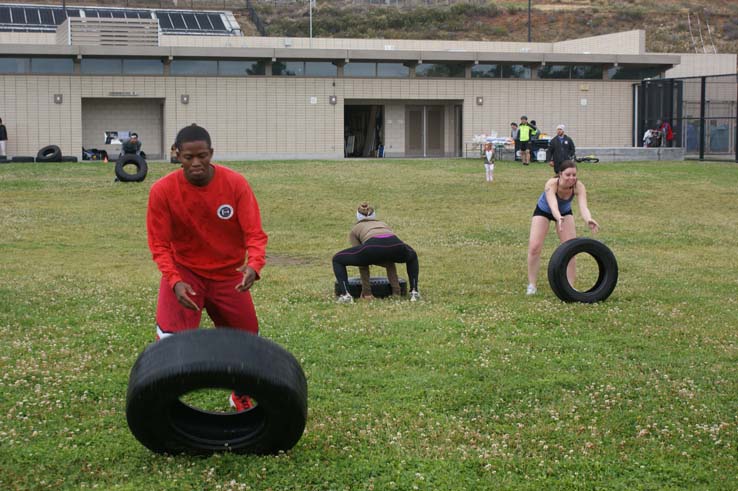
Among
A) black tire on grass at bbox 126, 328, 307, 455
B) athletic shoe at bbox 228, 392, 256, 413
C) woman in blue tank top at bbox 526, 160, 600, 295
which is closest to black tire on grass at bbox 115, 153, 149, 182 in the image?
woman in blue tank top at bbox 526, 160, 600, 295

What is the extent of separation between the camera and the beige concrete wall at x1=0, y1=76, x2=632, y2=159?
39781 millimetres

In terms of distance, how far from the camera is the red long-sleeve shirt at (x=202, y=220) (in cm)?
594

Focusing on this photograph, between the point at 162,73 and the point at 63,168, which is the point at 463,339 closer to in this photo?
the point at 63,168

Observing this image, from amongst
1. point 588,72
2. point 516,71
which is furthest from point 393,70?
point 588,72

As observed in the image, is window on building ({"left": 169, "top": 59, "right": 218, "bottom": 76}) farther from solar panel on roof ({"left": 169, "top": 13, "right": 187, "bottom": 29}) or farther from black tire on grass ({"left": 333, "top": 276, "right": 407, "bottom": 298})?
black tire on grass ({"left": 333, "top": 276, "right": 407, "bottom": 298})

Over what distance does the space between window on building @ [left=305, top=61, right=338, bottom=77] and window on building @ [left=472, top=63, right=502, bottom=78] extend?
257 inches

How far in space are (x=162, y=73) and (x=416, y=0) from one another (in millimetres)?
44951

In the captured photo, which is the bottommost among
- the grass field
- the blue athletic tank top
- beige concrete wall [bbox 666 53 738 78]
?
the grass field

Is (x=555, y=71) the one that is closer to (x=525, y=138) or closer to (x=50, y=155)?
(x=525, y=138)

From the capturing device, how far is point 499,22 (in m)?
79.1

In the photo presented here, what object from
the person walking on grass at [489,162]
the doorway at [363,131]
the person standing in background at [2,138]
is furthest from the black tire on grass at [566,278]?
the doorway at [363,131]

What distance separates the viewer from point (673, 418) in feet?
21.2

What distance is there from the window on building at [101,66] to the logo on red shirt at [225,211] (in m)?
36.5

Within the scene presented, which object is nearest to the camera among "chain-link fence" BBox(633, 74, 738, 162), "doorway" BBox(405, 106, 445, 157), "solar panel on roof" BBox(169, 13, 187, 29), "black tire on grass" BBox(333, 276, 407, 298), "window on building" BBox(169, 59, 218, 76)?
"black tire on grass" BBox(333, 276, 407, 298)
